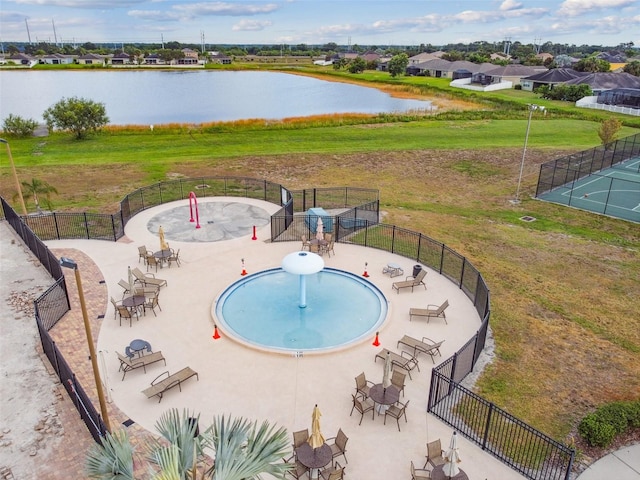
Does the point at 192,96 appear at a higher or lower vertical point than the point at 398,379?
higher

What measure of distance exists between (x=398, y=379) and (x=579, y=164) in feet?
105

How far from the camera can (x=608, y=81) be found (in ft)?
254

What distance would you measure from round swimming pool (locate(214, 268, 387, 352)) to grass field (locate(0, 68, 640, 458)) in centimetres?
443

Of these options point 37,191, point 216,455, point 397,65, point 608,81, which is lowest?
point 37,191

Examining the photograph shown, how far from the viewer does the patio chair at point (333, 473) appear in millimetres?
9534

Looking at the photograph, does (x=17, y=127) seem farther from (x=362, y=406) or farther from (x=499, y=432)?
(x=499, y=432)

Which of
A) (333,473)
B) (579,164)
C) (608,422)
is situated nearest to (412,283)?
(608,422)

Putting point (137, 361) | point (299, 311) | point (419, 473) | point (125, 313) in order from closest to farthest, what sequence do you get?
point (419, 473) < point (137, 361) < point (125, 313) < point (299, 311)

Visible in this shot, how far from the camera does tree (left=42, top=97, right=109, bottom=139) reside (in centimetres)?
4806

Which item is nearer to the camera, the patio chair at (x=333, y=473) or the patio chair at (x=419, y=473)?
the patio chair at (x=333, y=473)

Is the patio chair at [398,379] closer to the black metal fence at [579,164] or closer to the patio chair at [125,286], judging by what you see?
the patio chair at [125,286]

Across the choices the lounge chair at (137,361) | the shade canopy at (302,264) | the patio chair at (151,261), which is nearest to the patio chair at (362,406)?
the shade canopy at (302,264)

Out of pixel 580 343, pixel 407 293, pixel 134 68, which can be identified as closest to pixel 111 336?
pixel 407 293

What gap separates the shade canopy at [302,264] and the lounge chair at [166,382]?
4683 mm
